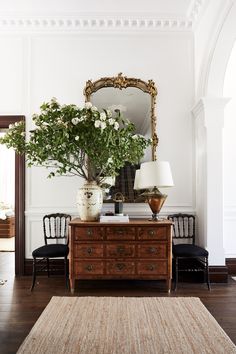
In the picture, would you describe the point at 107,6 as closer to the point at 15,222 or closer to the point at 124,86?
the point at 124,86

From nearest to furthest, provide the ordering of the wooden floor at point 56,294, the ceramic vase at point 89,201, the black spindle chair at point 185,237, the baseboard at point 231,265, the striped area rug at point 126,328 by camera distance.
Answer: the striped area rug at point 126,328
the wooden floor at point 56,294
the ceramic vase at point 89,201
the black spindle chair at point 185,237
the baseboard at point 231,265

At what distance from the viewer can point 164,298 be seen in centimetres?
378

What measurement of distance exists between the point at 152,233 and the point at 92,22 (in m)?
3.37

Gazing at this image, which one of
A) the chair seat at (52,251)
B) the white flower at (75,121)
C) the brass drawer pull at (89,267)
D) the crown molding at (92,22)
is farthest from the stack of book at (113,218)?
the crown molding at (92,22)

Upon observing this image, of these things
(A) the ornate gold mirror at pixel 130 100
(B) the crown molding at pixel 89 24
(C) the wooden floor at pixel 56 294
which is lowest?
(C) the wooden floor at pixel 56 294

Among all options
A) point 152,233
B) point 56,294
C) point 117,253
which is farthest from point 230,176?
point 56,294

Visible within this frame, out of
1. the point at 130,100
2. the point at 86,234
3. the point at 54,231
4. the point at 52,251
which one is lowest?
the point at 52,251

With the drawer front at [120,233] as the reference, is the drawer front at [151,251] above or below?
below

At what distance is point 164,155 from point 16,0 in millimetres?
3110

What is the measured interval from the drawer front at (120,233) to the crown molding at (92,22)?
3.13m

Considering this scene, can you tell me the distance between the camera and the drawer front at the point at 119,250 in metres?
3.98

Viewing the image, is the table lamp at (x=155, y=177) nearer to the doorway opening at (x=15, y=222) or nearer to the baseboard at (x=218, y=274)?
the baseboard at (x=218, y=274)

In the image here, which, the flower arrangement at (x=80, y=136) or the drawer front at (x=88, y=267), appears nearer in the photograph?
the flower arrangement at (x=80, y=136)

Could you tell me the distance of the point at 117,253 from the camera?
3.98m
